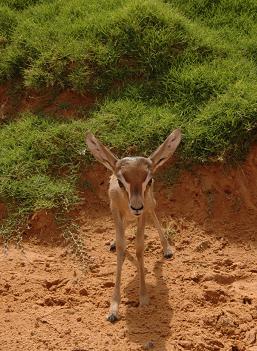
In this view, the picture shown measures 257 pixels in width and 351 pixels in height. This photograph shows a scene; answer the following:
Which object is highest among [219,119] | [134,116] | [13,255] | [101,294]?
[219,119]

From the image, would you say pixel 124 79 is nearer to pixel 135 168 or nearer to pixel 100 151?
pixel 100 151

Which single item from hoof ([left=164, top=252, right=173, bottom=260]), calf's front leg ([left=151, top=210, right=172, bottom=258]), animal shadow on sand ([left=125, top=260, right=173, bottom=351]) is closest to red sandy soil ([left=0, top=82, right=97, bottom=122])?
calf's front leg ([left=151, top=210, right=172, bottom=258])

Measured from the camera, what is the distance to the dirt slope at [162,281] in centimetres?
537

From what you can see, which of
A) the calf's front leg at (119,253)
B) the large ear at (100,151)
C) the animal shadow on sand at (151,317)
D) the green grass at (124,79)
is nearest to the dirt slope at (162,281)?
the animal shadow on sand at (151,317)

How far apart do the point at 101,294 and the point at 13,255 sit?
1.18 m

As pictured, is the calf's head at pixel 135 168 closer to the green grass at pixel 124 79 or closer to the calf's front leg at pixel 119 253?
the calf's front leg at pixel 119 253

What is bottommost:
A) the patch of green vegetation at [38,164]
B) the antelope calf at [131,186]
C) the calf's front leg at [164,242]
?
the patch of green vegetation at [38,164]

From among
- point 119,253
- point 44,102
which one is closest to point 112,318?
point 119,253

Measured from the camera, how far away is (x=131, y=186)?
5.18 meters

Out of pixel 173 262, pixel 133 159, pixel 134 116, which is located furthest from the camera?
pixel 134 116

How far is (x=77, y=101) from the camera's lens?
8.32 m

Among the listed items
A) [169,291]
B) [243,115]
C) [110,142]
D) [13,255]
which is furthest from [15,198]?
[243,115]

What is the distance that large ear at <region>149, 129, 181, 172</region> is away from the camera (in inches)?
218

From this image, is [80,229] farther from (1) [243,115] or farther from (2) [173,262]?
(1) [243,115]
